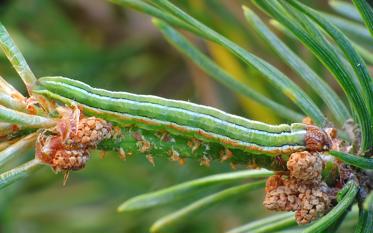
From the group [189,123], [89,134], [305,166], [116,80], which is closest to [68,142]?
[89,134]

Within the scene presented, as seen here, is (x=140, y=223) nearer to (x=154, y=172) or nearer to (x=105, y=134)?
(x=154, y=172)

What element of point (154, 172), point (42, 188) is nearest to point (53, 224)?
point (42, 188)

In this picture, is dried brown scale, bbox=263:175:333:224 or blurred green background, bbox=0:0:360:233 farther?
blurred green background, bbox=0:0:360:233

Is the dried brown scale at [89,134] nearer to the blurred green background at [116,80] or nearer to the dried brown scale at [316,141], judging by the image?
the dried brown scale at [316,141]

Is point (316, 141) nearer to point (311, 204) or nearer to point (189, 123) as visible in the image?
point (311, 204)

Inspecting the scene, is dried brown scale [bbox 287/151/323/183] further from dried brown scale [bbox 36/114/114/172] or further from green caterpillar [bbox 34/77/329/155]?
dried brown scale [bbox 36/114/114/172]

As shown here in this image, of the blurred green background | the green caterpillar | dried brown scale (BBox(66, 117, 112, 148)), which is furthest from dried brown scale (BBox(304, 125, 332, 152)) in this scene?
the blurred green background
